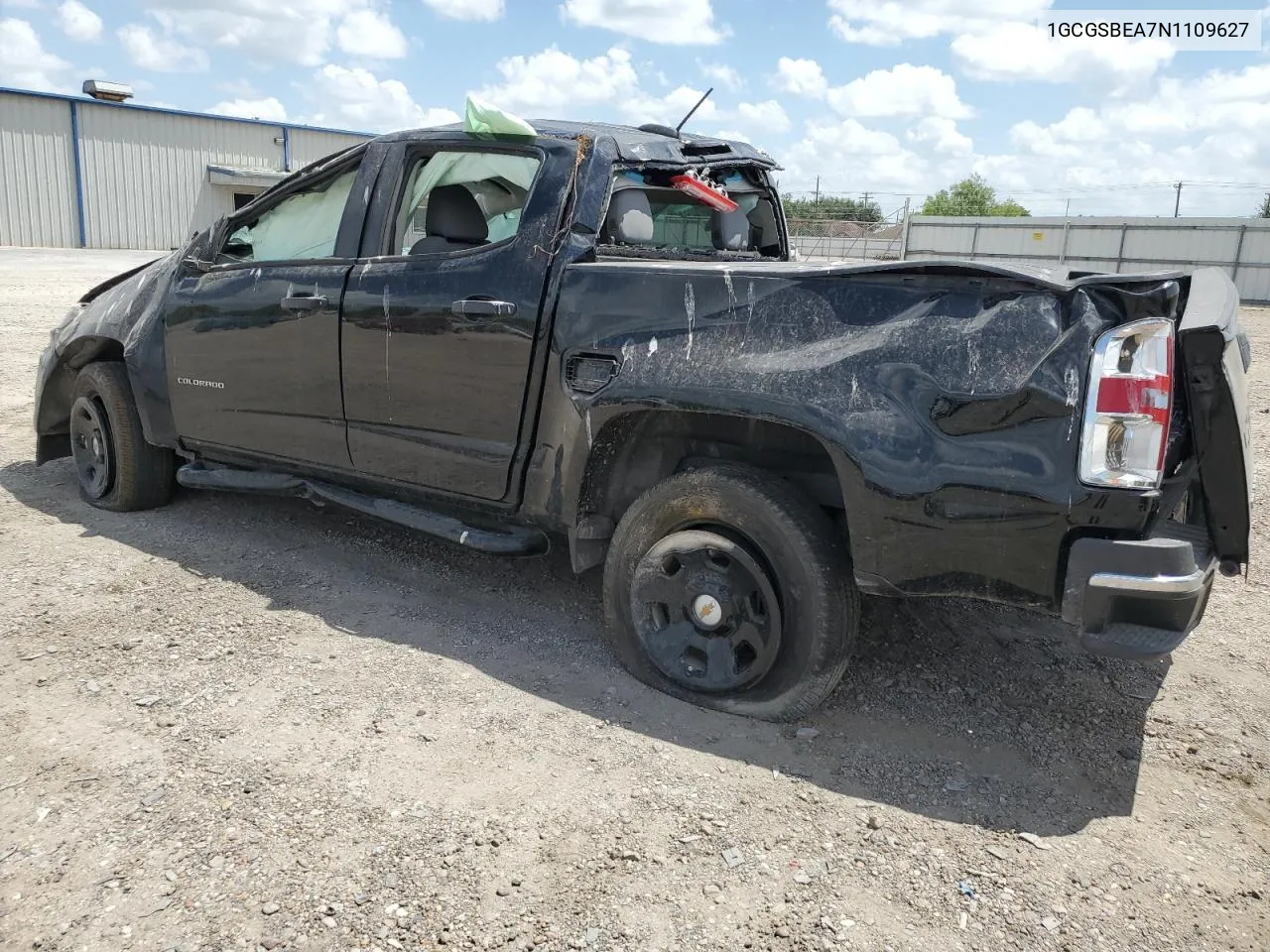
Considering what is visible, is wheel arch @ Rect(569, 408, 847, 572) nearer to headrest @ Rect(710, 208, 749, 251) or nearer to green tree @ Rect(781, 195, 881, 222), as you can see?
headrest @ Rect(710, 208, 749, 251)

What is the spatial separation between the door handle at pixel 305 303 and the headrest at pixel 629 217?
4.02ft

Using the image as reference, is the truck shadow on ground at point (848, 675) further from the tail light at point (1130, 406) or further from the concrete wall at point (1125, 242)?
the concrete wall at point (1125, 242)

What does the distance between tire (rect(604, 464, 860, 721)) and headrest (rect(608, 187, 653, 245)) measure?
1018mm

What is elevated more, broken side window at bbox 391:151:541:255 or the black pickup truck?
broken side window at bbox 391:151:541:255

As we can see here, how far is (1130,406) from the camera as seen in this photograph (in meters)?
2.53

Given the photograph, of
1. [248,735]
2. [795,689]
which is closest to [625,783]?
[795,689]

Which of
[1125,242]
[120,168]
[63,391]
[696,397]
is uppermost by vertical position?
[120,168]

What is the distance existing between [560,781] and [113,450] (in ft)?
11.8

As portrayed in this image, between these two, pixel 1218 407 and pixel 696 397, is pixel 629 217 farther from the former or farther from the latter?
pixel 1218 407

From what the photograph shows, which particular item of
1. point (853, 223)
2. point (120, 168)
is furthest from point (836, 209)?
point (120, 168)

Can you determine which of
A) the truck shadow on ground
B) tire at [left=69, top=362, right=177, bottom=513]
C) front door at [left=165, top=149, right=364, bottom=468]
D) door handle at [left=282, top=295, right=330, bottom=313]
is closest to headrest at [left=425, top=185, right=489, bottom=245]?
front door at [left=165, top=149, right=364, bottom=468]

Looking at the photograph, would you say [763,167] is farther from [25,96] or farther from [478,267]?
[25,96]

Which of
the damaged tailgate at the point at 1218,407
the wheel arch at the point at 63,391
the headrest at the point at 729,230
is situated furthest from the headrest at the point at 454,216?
the damaged tailgate at the point at 1218,407

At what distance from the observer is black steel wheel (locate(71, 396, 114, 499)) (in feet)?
17.4
